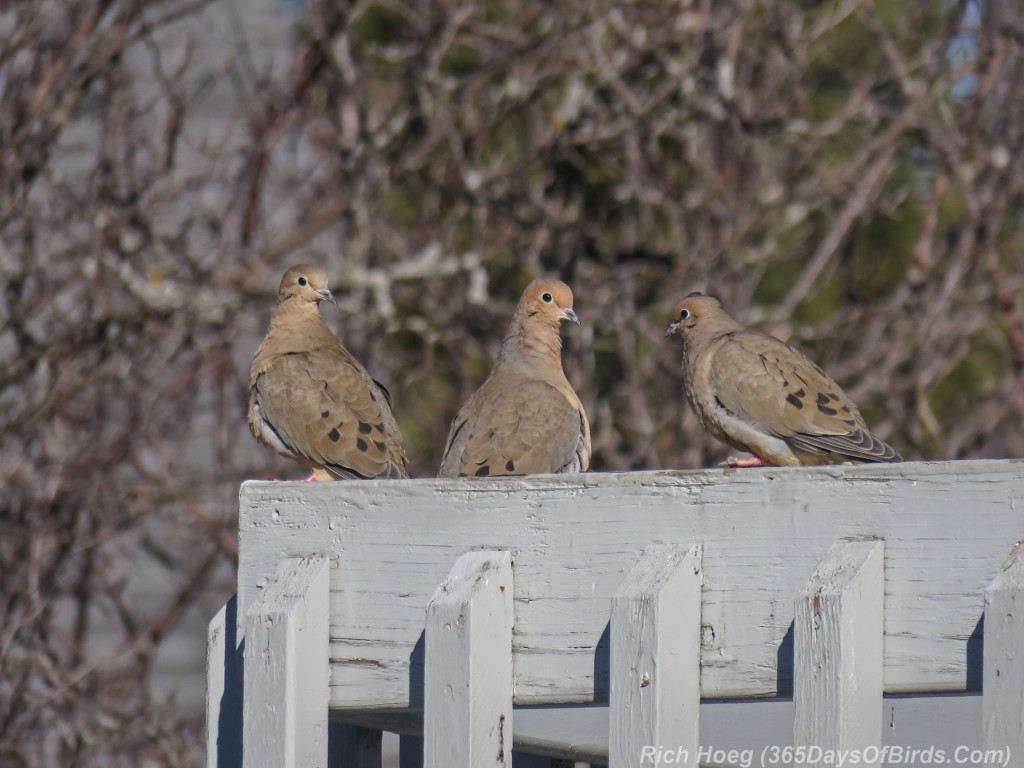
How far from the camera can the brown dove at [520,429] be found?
427cm

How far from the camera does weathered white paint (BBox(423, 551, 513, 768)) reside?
2.09 meters

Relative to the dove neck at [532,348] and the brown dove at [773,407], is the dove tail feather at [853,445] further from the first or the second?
the dove neck at [532,348]

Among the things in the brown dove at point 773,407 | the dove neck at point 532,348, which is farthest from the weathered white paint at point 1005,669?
the dove neck at point 532,348

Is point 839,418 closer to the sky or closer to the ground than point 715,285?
closer to the ground

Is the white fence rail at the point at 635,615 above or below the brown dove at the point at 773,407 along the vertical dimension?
below

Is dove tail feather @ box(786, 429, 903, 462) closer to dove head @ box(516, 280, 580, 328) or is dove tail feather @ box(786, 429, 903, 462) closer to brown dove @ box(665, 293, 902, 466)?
brown dove @ box(665, 293, 902, 466)

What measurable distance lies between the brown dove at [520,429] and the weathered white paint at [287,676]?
1.74m

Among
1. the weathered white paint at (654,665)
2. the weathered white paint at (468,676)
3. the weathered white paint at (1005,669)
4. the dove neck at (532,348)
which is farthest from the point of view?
the dove neck at (532,348)

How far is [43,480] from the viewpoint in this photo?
6570 millimetres

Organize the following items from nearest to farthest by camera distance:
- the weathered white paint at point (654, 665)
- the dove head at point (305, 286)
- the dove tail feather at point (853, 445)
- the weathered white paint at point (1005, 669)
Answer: the weathered white paint at point (1005, 669), the weathered white paint at point (654, 665), the dove tail feather at point (853, 445), the dove head at point (305, 286)

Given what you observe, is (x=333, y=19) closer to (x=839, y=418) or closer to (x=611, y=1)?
(x=611, y=1)

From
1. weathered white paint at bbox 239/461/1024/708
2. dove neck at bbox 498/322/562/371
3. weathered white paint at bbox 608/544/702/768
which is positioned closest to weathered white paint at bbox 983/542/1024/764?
weathered white paint at bbox 239/461/1024/708

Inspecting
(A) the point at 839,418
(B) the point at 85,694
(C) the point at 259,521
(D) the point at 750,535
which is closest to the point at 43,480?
(B) the point at 85,694

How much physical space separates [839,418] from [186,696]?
5114 mm
